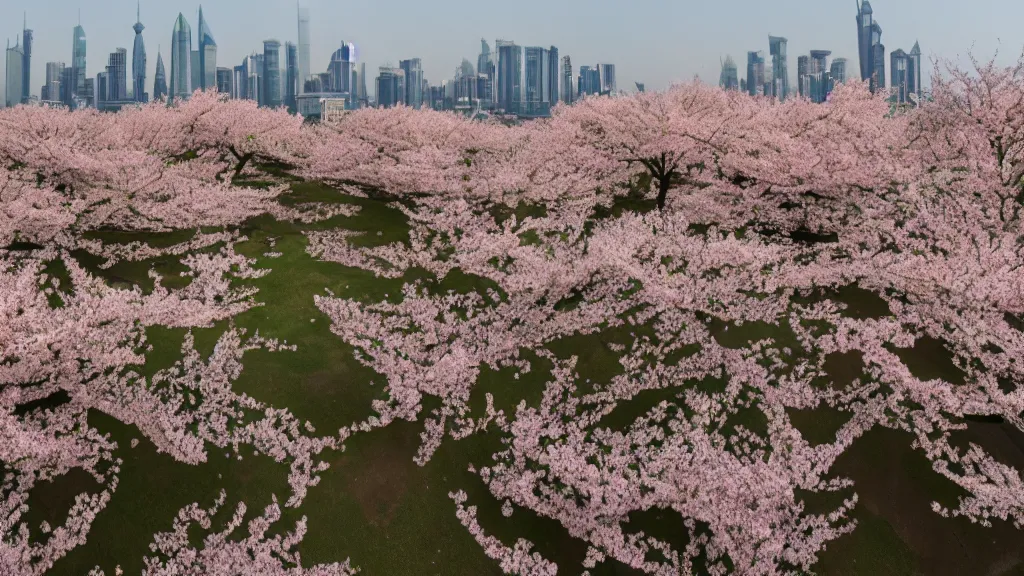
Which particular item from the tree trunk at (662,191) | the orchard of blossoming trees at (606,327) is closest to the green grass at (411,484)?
the orchard of blossoming trees at (606,327)

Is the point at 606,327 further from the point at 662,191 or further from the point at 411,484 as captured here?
the point at 662,191

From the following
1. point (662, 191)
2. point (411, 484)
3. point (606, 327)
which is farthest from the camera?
point (662, 191)

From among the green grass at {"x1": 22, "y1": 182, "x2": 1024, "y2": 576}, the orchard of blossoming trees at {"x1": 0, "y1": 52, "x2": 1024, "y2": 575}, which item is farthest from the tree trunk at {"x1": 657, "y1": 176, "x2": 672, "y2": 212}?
the green grass at {"x1": 22, "y1": 182, "x2": 1024, "y2": 576}

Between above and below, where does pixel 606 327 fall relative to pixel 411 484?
above

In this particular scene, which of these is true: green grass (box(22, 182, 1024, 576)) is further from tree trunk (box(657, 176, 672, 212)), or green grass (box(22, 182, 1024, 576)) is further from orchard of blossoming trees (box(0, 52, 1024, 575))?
tree trunk (box(657, 176, 672, 212))

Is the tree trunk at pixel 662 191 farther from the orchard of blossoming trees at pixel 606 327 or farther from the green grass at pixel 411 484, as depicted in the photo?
the green grass at pixel 411 484

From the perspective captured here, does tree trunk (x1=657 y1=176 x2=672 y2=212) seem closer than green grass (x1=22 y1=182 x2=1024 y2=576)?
No

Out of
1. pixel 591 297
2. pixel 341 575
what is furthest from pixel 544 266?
pixel 341 575

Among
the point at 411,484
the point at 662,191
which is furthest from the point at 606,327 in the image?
the point at 662,191
